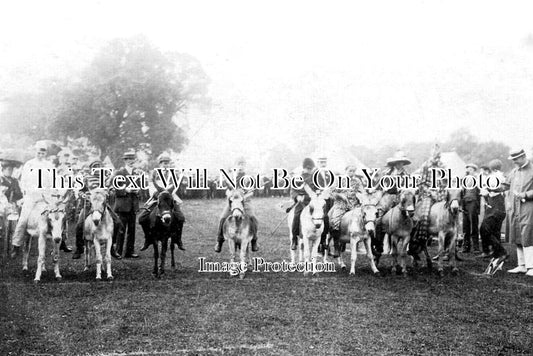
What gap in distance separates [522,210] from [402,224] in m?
2.51

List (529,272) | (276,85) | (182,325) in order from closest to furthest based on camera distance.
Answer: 1. (182,325)
2. (529,272)
3. (276,85)

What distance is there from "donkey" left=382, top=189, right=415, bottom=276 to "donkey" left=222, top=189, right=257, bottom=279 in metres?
2.81

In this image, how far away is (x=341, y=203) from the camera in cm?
1073

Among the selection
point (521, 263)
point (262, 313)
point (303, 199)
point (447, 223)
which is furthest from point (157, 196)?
point (521, 263)

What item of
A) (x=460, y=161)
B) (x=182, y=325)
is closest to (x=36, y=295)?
(x=182, y=325)

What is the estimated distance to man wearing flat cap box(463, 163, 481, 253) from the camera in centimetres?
1269

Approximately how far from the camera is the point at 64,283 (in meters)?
8.49

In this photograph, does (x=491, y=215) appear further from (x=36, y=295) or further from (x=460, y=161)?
(x=36, y=295)

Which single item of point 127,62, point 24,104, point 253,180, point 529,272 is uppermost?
point 127,62

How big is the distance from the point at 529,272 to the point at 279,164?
6357 millimetres

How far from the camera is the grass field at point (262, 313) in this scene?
5.66m

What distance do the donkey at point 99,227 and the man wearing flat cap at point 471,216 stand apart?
28.7 feet

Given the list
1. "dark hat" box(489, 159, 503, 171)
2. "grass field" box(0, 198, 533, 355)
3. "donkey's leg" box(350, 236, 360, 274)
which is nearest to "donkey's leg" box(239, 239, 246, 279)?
"grass field" box(0, 198, 533, 355)

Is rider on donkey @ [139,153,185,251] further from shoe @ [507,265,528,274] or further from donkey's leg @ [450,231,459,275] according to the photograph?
shoe @ [507,265,528,274]
